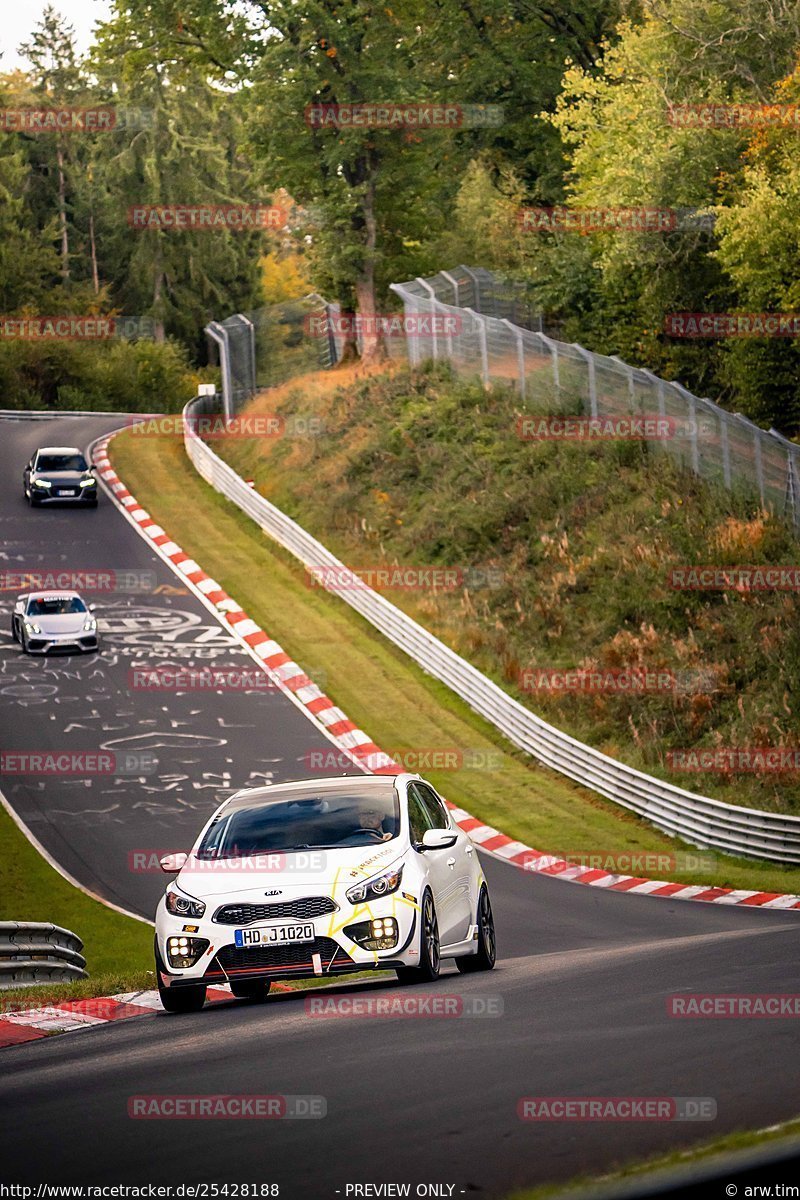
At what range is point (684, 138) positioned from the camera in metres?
34.7

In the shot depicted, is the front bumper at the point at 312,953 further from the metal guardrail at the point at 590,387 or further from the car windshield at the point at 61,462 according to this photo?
the car windshield at the point at 61,462

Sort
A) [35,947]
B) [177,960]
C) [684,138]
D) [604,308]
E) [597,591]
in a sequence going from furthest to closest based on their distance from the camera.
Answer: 1. [604,308]
2. [684,138]
3. [597,591]
4. [35,947]
5. [177,960]

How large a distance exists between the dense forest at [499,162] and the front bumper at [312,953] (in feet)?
74.3

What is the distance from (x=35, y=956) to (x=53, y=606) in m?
18.3

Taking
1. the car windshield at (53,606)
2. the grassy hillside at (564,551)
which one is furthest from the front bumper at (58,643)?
the grassy hillside at (564,551)

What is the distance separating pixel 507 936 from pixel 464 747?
10577mm

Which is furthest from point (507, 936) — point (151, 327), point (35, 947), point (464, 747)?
point (151, 327)

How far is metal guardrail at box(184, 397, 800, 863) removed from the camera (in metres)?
22.5

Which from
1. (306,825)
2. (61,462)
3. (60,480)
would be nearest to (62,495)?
(60,480)

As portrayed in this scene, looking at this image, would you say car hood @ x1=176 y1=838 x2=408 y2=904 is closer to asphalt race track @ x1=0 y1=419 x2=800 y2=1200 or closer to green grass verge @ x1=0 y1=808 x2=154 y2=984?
asphalt race track @ x1=0 y1=419 x2=800 y2=1200

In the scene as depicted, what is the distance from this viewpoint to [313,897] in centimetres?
1039

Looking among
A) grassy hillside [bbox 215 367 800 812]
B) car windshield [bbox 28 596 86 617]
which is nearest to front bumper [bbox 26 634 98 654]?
car windshield [bbox 28 596 86 617]

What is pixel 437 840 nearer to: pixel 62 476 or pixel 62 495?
pixel 62 495

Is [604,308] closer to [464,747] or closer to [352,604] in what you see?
[352,604]
